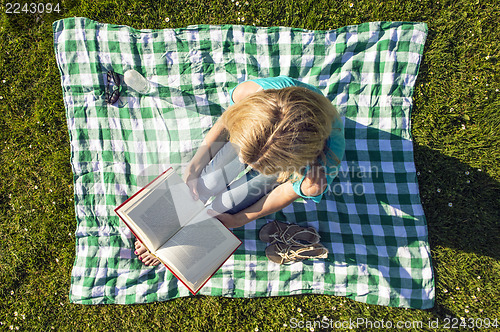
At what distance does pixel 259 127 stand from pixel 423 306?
2.07 meters

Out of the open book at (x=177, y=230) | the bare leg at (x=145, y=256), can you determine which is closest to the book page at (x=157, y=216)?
the open book at (x=177, y=230)

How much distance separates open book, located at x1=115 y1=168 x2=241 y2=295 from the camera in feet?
6.15

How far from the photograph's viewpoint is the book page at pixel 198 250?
6.21 feet

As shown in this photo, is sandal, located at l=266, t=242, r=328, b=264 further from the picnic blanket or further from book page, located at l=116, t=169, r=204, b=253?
book page, located at l=116, t=169, r=204, b=253

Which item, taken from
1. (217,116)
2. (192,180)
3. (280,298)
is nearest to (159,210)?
(192,180)

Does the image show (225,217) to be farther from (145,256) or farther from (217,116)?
(217,116)

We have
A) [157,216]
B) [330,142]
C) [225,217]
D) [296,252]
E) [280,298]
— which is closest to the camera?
[330,142]

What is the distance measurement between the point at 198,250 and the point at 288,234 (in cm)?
75

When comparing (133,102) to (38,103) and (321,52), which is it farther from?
(321,52)

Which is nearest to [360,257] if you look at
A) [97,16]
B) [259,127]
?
[259,127]

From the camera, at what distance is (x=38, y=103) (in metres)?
2.65

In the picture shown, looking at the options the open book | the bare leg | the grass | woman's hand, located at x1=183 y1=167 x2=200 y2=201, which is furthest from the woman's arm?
the grass

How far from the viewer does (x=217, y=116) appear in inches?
99.6

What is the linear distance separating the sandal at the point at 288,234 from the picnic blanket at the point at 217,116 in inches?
3.3
